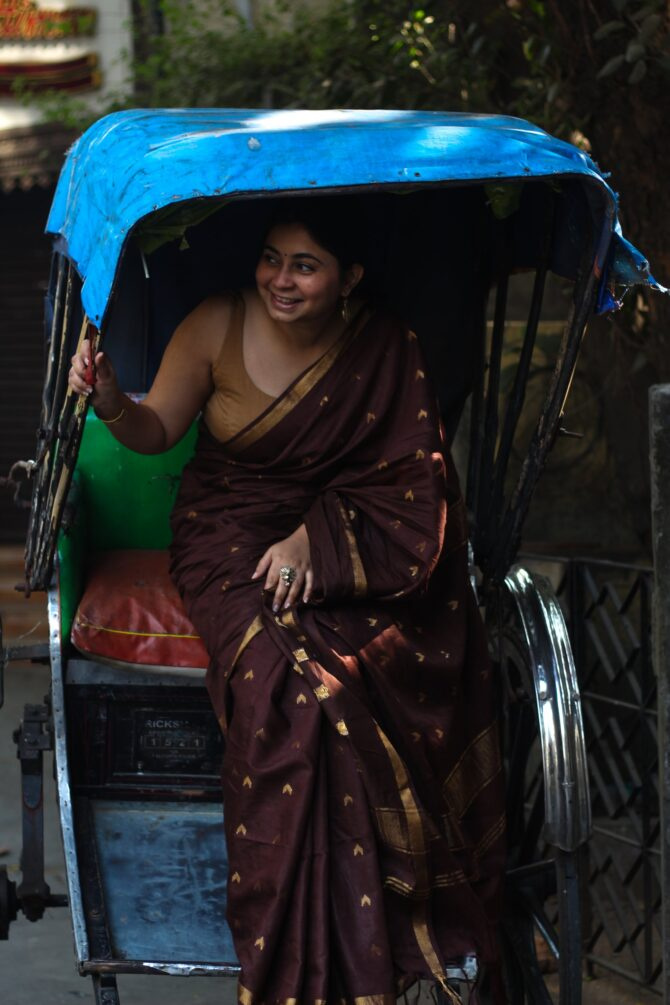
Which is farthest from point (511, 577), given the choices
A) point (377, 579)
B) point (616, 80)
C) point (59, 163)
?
point (59, 163)

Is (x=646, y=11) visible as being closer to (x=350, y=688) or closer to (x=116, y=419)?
(x=116, y=419)

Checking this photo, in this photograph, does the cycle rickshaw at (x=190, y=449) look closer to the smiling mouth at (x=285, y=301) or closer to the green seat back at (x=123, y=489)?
the green seat back at (x=123, y=489)

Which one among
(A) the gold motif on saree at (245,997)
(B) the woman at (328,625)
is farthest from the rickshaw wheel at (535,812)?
(A) the gold motif on saree at (245,997)

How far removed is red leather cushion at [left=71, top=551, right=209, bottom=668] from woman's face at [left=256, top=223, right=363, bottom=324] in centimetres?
69

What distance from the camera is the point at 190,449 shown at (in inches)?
144

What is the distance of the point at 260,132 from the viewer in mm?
2551

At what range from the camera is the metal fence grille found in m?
3.99

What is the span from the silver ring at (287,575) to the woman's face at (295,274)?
53 cm

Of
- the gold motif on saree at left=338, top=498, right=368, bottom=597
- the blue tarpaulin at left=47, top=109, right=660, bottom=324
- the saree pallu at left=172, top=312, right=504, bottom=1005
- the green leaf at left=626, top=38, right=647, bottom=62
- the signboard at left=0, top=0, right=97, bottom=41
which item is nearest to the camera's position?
the blue tarpaulin at left=47, top=109, right=660, bottom=324

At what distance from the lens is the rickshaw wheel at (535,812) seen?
9.21ft

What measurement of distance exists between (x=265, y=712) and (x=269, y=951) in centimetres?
43

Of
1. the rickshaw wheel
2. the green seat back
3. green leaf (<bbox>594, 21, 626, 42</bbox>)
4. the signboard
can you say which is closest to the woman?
the rickshaw wheel

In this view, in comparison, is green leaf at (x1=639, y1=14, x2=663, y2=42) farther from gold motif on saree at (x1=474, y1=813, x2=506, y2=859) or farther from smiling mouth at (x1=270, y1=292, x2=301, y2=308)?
gold motif on saree at (x1=474, y1=813, x2=506, y2=859)

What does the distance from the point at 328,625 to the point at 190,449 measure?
980 mm
